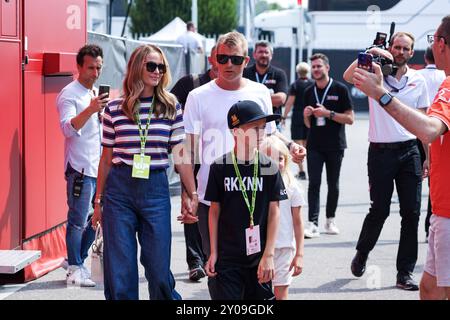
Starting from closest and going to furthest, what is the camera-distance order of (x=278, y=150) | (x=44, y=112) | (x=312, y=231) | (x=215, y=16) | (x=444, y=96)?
(x=444, y=96), (x=278, y=150), (x=44, y=112), (x=312, y=231), (x=215, y=16)

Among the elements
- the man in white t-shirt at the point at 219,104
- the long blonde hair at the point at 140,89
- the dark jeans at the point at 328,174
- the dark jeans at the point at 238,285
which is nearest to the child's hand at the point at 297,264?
the dark jeans at the point at 238,285

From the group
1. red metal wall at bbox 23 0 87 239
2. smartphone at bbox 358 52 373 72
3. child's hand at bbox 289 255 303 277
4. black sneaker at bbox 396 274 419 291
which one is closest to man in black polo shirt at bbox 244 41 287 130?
red metal wall at bbox 23 0 87 239

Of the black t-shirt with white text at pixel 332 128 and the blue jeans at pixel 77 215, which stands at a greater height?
the black t-shirt with white text at pixel 332 128

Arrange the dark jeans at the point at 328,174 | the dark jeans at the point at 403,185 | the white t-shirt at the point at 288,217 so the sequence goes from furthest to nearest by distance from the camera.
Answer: the dark jeans at the point at 328,174, the dark jeans at the point at 403,185, the white t-shirt at the point at 288,217

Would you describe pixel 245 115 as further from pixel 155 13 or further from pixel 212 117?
pixel 155 13

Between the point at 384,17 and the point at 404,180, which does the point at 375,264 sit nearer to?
the point at 404,180

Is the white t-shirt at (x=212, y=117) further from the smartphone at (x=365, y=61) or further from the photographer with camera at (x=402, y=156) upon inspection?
the smartphone at (x=365, y=61)

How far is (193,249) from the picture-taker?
374 inches

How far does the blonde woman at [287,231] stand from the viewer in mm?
6590

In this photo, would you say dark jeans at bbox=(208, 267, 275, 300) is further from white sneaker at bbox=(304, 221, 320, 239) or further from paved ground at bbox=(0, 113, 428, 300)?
white sneaker at bbox=(304, 221, 320, 239)

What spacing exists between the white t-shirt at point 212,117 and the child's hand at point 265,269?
133 cm

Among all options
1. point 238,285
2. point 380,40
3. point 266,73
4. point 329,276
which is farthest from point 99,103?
point 266,73

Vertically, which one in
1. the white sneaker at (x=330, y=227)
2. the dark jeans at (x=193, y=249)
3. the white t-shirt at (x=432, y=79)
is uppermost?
the white t-shirt at (x=432, y=79)

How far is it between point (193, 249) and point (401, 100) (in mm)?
2290
